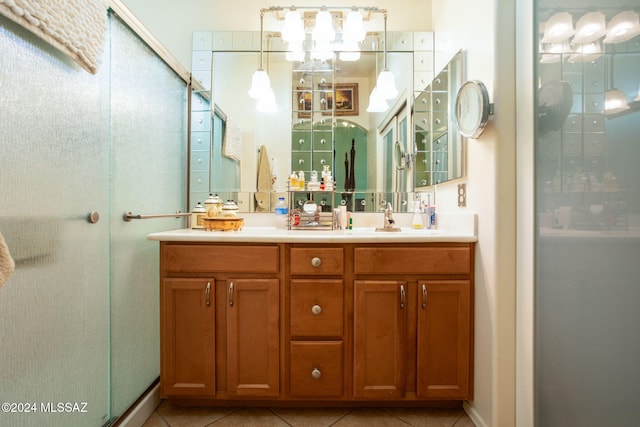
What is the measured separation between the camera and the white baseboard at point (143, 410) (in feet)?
3.90

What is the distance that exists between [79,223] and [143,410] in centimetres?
93

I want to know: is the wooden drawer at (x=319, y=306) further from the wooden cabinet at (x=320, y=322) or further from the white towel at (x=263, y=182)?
the white towel at (x=263, y=182)

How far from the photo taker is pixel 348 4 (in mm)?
1924

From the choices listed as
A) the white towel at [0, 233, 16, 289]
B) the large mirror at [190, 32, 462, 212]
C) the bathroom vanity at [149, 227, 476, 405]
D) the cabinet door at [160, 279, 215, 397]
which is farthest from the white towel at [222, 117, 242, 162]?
the white towel at [0, 233, 16, 289]

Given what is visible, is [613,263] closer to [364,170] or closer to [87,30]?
[364,170]

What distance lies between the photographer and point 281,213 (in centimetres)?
182

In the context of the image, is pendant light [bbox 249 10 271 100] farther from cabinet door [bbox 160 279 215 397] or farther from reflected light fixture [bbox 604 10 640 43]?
reflected light fixture [bbox 604 10 640 43]

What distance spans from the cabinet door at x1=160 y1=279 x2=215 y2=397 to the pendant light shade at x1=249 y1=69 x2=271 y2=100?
1.20m

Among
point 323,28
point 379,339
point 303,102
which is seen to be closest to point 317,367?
point 379,339

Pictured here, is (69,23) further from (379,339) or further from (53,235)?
(379,339)

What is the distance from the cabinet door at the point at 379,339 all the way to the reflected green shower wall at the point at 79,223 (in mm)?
1032

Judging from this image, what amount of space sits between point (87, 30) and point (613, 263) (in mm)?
1767

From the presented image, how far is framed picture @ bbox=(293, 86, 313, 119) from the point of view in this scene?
1.82 m

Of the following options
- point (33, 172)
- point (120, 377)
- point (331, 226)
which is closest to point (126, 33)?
point (33, 172)
